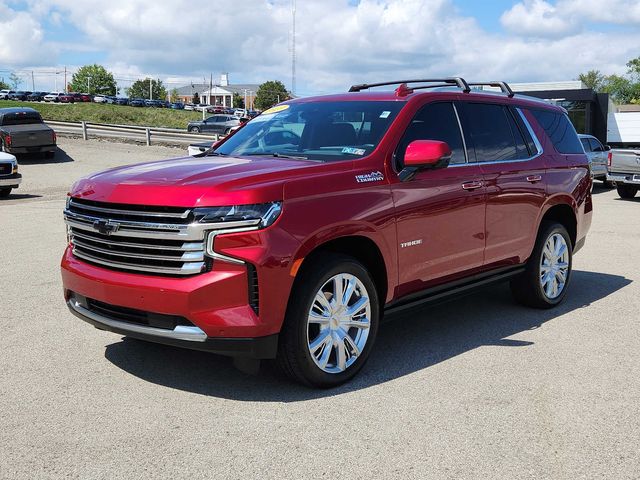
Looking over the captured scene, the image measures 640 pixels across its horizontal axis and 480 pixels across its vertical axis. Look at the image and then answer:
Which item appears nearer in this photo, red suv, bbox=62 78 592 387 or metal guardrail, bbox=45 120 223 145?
red suv, bbox=62 78 592 387

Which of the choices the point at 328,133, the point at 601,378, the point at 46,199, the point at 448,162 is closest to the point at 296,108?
the point at 328,133

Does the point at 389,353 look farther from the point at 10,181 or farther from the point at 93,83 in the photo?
the point at 93,83

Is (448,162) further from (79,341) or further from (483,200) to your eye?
(79,341)

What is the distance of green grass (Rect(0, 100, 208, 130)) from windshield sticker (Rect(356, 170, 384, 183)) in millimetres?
59285

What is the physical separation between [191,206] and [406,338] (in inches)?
100

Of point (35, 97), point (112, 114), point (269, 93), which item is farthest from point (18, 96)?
point (269, 93)

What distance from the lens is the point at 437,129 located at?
5629 millimetres

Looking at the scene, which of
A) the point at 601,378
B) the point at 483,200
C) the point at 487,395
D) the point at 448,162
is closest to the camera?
the point at 487,395

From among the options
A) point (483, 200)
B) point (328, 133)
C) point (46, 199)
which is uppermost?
point (328, 133)

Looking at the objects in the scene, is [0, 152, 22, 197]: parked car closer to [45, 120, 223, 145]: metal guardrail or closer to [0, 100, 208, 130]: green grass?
[45, 120, 223, 145]: metal guardrail

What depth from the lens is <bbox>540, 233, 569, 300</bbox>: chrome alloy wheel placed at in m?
6.92

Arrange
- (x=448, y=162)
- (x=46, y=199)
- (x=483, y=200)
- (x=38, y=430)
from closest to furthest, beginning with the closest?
(x=38, y=430) < (x=448, y=162) < (x=483, y=200) < (x=46, y=199)

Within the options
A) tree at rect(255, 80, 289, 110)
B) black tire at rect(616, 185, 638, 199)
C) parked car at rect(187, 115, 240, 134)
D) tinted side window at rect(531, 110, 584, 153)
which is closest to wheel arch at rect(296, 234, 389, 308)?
tinted side window at rect(531, 110, 584, 153)

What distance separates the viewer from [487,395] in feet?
15.1
